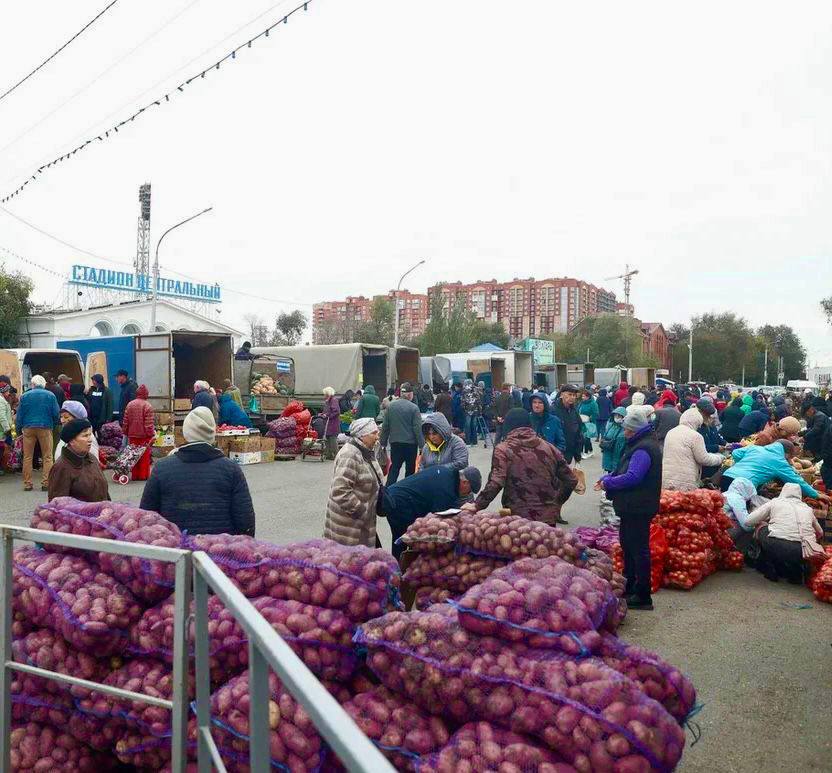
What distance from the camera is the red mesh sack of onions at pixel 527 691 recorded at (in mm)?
2289

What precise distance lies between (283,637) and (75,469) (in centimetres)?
353

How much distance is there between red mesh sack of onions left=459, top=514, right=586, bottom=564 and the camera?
4344mm

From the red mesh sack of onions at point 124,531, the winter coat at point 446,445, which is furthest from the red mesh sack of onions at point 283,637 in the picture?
the winter coat at point 446,445

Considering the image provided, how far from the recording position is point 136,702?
9.09 feet

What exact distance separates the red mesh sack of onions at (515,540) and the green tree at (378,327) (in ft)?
183

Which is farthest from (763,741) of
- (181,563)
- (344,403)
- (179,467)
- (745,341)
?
(745,341)

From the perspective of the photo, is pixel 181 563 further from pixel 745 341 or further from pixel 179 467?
pixel 745 341

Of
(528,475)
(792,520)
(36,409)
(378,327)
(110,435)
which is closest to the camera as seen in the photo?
(528,475)

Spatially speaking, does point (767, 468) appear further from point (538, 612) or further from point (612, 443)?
point (538, 612)

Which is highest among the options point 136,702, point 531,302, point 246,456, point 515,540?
point 531,302

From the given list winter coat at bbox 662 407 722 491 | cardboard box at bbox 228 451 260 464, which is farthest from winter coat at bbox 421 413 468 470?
cardboard box at bbox 228 451 260 464

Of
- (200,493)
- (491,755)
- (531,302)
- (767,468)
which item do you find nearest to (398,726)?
(491,755)

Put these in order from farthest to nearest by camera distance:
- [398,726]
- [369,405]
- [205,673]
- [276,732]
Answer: [369,405], [398,726], [276,732], [205,673]

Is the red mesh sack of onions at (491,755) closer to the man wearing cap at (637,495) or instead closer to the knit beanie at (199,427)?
the knit beanie at (199,427)
